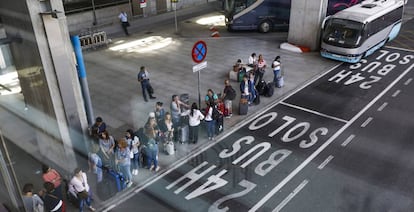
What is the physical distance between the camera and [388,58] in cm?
1862

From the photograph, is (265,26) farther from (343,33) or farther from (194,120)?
(194,120)

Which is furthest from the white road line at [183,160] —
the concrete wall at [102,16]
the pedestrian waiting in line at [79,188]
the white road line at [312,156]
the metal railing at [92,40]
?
the concrete wall at [102,16]

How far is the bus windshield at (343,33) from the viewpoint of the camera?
674 inches

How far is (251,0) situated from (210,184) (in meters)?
16.1

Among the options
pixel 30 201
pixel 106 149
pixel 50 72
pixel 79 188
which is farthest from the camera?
pixel 106 149

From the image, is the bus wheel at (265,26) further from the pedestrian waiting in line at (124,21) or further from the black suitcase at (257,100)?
the black suitcase at (257,100)

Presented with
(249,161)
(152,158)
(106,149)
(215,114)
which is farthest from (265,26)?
(106,149)

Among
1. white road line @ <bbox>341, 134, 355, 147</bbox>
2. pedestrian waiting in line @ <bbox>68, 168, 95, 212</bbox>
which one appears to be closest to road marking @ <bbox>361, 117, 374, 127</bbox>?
white road line @ <bbox>341, 134, 355, 147</bbox>

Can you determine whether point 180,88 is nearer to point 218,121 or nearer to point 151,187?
point 218,121

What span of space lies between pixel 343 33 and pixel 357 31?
0.64 metres

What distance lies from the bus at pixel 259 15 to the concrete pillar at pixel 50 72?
627 inches

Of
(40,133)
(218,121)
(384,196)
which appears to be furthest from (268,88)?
(40,133)

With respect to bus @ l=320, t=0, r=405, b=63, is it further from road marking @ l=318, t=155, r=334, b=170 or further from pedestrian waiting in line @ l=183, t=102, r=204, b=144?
pedestrian waiting in line @ l=183, t=102, r=204, b=144

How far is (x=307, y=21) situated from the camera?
19594 mm
